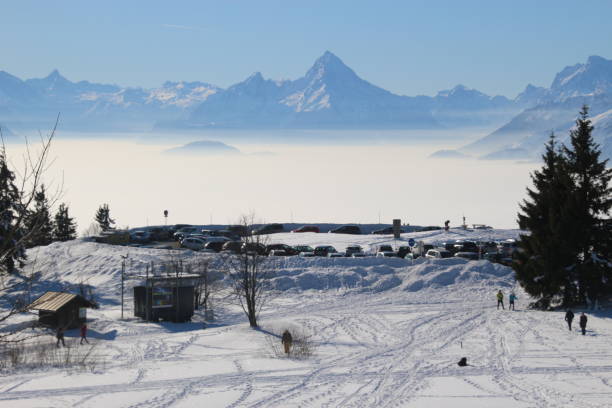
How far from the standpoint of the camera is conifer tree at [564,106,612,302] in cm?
4144

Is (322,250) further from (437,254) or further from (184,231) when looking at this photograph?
(184,231)

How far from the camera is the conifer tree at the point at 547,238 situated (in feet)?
136

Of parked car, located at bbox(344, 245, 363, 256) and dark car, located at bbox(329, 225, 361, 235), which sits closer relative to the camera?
parked car, located at bbox(344, 245, 363, 256)

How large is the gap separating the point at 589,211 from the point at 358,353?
18985 millimetres

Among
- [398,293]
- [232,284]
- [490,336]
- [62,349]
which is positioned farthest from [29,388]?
[398,293]

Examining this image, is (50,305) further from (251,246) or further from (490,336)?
(490,336)

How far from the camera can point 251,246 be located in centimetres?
4481

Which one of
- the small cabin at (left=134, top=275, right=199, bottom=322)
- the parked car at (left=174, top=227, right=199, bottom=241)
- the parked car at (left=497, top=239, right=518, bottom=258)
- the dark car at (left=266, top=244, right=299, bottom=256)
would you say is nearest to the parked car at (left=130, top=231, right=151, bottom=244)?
the parked car at (left=174, top=227, right=199, bottom=241)

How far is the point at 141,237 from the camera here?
254ft

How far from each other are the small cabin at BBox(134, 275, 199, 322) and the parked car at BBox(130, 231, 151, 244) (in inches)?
1287

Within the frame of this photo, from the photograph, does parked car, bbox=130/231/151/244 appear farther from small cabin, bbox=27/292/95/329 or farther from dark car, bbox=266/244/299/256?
small cabin, bbox=27/292/95/329

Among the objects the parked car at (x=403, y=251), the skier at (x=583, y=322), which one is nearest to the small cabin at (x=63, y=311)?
the skier at (x=583, y=322)

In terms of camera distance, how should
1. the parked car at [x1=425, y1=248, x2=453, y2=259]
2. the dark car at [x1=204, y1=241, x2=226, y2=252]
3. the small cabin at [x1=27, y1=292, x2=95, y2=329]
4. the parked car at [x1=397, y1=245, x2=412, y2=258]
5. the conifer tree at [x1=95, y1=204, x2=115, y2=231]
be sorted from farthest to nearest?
1. the conifer tree at [x1=95, y1=204, x2=115, y2=231]
2. the dark car at [x1=204, y1=241, x2=226, y2=252]
3. the parked car at [x1=397, y1=245, x2=412, y2=258]
4. the parked car at [x1=425, y1=248, x2=453, y2=259]
5. the small cabin at [x1=27, y1=292, x2=95, y2=329]

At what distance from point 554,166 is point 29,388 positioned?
32605 millimetres
